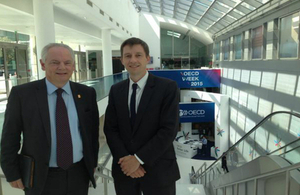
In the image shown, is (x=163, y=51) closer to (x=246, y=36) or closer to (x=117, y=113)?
(x=246, y=36)

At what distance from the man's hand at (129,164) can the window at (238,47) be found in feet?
45.8

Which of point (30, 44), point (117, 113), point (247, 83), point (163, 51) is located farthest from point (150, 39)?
point (117, 113)

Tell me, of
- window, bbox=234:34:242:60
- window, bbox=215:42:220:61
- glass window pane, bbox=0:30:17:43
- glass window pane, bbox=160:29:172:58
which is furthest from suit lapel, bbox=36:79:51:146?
glass window pane, bbox=160:29:172:58

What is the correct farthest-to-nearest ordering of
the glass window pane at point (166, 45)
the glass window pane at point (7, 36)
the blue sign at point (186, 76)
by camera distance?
the glass window pane at point (166, 45), the blue sign at point (186, 76), the glass window pane at point (7, 36)

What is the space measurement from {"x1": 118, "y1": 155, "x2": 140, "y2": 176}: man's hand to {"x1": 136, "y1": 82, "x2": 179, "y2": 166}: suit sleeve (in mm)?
54

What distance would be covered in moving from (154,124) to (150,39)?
29.7 metres

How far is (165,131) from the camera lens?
1966 mm

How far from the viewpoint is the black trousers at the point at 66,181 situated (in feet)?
6.33

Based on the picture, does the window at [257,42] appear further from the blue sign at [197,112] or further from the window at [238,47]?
the blue sign at [197,112]

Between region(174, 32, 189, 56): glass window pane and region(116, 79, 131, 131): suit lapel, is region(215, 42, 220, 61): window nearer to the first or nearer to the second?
region(174, 32, 189, 56): glass window pane

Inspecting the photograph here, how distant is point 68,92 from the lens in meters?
2.03

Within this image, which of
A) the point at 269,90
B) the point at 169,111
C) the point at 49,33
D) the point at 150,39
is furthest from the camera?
the point at 150,39

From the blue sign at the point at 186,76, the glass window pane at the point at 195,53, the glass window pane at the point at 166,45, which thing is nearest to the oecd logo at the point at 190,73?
the blue sign at the point at 186,76

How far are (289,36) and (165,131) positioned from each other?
335 inches
